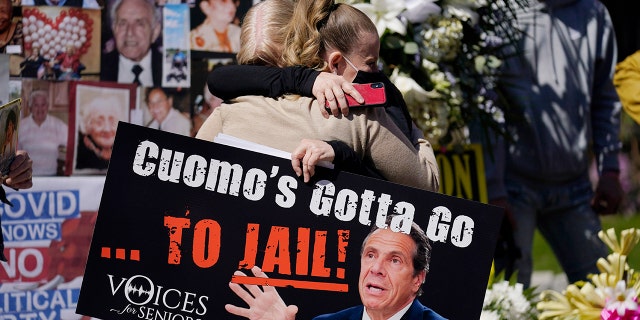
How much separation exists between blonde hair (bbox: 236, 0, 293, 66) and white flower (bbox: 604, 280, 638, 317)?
35.9 inches

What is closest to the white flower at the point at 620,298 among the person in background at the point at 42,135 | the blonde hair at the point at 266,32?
the blonde hair at the point at 266,32

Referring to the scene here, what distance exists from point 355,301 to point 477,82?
1.98 metres

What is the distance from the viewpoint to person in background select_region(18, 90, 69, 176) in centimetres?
380

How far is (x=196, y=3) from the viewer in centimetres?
395

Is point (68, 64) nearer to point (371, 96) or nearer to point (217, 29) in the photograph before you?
point (217, 29)

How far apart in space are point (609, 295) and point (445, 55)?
1.75m

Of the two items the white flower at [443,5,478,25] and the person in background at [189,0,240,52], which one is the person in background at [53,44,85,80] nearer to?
the person in background at [189,0,240,52]

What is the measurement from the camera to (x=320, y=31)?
2488 millimetres

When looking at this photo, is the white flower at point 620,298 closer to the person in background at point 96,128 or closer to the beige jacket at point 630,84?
the person in background at point 96,128

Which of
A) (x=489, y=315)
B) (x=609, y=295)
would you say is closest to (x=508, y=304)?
(x=489, y=315)

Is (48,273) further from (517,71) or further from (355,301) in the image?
(517,71)

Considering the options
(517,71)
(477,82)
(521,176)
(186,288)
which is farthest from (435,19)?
(186,288)

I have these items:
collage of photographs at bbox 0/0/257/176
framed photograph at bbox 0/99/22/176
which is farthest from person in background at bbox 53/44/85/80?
framed photograph at bbox 0/99/22/176

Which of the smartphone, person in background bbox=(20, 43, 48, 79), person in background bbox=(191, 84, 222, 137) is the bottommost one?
person in background bbox=(191, 84, 222, 137)
